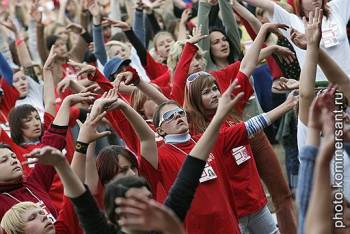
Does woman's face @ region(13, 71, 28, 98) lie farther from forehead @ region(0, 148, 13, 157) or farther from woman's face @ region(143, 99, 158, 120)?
forehead @ region(0, 148, 13, 157)

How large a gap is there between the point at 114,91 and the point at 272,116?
0.91m

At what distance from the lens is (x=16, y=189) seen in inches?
205

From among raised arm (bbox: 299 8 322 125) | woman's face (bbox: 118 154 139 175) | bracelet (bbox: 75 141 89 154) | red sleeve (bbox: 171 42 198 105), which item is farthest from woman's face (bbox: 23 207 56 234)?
red sleeve (bbox: 171 42 198 105)

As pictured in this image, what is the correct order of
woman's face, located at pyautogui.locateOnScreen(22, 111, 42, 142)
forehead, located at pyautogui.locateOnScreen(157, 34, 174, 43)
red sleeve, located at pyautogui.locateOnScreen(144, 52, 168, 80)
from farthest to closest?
forehead, located at pyautogui.locateOnScreen(157, 34, 174, 43) → red sleeve, located at pyautogui.locateOnScreen(144, 52, 168, 80) → woman's face, located at pyautogui.locateOnScreen(22, 111, 42, 142)

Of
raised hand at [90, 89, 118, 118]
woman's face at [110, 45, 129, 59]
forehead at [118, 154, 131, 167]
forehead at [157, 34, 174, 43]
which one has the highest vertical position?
raised hand at [90, 89, 118, 118]

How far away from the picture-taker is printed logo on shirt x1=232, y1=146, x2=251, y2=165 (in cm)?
560

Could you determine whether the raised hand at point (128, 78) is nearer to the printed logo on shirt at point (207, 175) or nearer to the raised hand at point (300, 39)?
the printed logo on shirt at point (207, 175)

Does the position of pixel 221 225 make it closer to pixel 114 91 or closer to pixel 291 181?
pixel 114 91

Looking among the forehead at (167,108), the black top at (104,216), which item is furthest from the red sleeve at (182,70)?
the black top at (104,216)

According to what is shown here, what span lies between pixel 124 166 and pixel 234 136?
727 mm

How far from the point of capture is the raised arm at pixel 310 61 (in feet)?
13.4

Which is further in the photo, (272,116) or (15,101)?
(15,101)

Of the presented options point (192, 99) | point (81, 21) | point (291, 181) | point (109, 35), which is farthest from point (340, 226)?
point (81, 21)

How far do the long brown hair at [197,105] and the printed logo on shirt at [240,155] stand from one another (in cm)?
25
